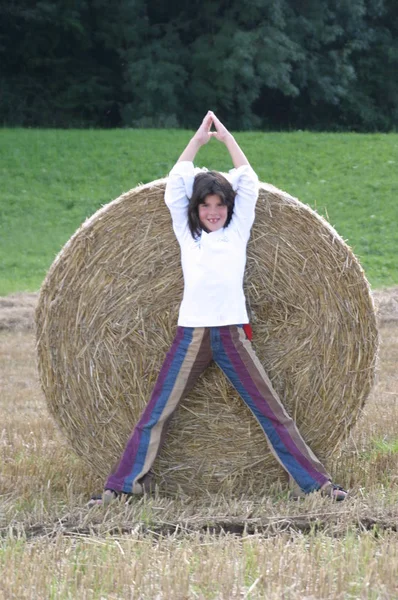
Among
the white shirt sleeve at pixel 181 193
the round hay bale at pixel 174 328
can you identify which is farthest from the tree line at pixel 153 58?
the white shirt sleeve at pixel 181 193

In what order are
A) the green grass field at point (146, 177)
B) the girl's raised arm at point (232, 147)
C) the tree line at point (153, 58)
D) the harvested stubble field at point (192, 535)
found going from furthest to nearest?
the tree line at point (153, 58), the green grass field at point (146, 177), the girl's raised arm at point (232, 147), the harvested stubble field at point (192, 535)

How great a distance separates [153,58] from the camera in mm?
29891

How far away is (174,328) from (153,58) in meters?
24.9

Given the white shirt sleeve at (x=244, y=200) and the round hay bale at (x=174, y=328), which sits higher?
the white shirt sleeve at (x=244, y=200)

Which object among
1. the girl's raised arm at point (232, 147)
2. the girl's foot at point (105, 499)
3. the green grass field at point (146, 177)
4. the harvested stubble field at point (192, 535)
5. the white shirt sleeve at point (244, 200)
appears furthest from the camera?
the green grass field at point (146, 177)

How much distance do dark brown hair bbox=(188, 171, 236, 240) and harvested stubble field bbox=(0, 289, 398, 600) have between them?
4.74ft

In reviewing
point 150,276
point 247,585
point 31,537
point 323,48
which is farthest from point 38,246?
point 323,48

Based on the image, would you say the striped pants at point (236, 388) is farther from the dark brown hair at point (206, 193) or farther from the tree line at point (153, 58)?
the tree line at point (153, 58)

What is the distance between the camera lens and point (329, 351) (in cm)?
597

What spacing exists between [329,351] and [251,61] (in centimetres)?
2445

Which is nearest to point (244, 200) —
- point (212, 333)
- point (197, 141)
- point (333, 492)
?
point (197, 141)

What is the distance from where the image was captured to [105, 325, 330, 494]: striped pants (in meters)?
5.69

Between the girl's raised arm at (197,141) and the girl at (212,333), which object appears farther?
the girl's raised arm at (197,141)

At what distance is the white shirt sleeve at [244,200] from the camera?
19.0 ft
